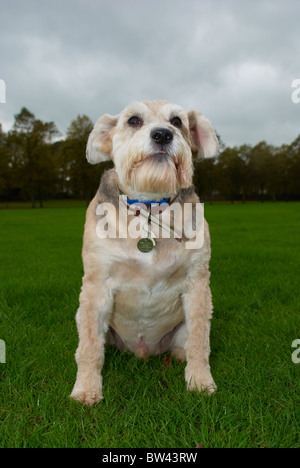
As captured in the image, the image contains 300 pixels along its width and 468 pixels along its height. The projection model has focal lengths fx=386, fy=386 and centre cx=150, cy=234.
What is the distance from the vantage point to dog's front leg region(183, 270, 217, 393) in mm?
3373

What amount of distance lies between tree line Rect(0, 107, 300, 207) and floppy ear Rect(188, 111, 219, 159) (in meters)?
27.5

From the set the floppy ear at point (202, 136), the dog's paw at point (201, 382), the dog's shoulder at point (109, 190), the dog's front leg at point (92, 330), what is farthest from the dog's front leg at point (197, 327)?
the floppy ear at point (202, 136)

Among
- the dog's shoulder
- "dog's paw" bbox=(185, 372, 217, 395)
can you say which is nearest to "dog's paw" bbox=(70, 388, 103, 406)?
"dog's paw" bbox=(185, 372, 217, 395)

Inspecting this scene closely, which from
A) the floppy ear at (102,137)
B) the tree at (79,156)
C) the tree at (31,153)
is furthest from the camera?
the tree at (31,153)

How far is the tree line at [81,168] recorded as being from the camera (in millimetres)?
46562

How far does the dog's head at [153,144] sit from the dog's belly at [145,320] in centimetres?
90

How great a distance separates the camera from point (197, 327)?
3.43 metres

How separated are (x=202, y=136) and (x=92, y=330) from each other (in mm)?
2030

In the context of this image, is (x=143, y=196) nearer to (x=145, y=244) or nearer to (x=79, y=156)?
(x=145, y=244)

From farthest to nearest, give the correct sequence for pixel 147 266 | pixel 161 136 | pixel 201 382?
1. pixel 201 382
2. pixel 147 266
3. pixel 161 136

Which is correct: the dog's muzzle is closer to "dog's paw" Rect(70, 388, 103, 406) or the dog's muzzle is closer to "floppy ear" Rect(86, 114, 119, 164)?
"floppy ear" Rect(86, 114, 119, 164)

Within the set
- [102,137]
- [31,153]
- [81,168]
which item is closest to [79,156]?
[81,168]

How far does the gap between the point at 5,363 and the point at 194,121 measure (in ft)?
9.60

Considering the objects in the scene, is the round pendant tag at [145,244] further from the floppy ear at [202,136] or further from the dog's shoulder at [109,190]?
the floppy ear at [202,136]
